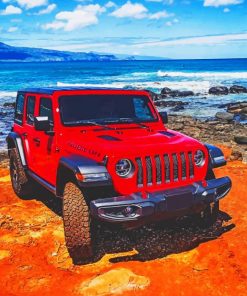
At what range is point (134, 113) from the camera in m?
6.41

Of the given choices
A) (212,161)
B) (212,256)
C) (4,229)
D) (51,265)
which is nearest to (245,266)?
(212,256)

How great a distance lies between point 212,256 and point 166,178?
1.24 metres

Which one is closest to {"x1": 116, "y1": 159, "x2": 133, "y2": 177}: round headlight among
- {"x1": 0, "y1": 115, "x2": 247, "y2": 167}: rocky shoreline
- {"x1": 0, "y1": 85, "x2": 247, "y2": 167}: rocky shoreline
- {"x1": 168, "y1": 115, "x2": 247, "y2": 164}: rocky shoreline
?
{"x1": 0, "y1": 85, "x2": 247, "y2": 167}: rocky shoreline

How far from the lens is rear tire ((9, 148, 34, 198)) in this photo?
24.1ft

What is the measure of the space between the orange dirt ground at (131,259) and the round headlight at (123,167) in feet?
3.89

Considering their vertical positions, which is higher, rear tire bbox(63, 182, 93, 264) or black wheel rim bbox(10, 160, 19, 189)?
rear tire bbox(63, 182, 93, 264)

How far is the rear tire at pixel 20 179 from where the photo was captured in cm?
733

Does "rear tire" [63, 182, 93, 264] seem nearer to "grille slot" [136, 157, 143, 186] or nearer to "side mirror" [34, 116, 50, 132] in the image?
"grille slot" [136, 157, 143, 186]

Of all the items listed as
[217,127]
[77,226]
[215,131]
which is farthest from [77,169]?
[217,127]

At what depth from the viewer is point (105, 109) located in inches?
244

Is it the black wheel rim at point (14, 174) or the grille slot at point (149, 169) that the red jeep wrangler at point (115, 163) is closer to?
the grille slot at point (149, 169)

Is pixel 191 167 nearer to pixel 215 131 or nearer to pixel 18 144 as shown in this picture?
pixel 18 144

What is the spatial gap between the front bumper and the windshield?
169 centimetres

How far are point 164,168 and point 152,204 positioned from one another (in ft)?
1.74
